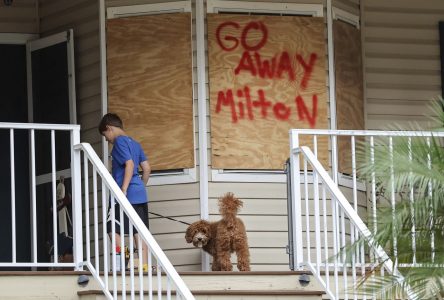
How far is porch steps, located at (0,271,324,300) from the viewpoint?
1095 cm

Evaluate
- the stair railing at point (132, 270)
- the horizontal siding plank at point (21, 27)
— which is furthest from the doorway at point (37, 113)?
the stair railing at point (132, 270)

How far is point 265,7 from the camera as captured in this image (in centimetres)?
1382

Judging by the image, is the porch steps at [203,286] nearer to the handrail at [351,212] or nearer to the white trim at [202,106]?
the handrail at [351,212]

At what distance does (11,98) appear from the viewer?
14.5 meters

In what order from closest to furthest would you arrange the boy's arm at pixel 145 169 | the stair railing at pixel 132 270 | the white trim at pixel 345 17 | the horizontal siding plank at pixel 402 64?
the stair railing at pixel 132 270 < the boy's arm at pixel 145 169 < the white trim at pixel 345 17 < the horizontal siding plank at pixel 402 64

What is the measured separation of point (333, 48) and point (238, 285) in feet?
11.4

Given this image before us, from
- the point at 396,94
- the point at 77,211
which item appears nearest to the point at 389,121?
the point at 396,94

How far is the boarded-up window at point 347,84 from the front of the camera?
1391cm

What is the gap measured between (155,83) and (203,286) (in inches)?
115

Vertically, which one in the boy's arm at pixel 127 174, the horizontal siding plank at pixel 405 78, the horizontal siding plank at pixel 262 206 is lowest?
the horizontal siding plank at pixel 262 206

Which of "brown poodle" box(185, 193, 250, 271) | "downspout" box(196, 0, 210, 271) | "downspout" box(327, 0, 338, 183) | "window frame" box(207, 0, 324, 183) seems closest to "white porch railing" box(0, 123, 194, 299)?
"brown poodle" box(185, 193, 250, 271)

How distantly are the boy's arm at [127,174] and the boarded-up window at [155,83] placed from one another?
1268 millimetres

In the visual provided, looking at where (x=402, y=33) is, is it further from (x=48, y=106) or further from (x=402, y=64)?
(x=48, y=106)

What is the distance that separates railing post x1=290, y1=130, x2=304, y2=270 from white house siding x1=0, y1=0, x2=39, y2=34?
3.91 meters
